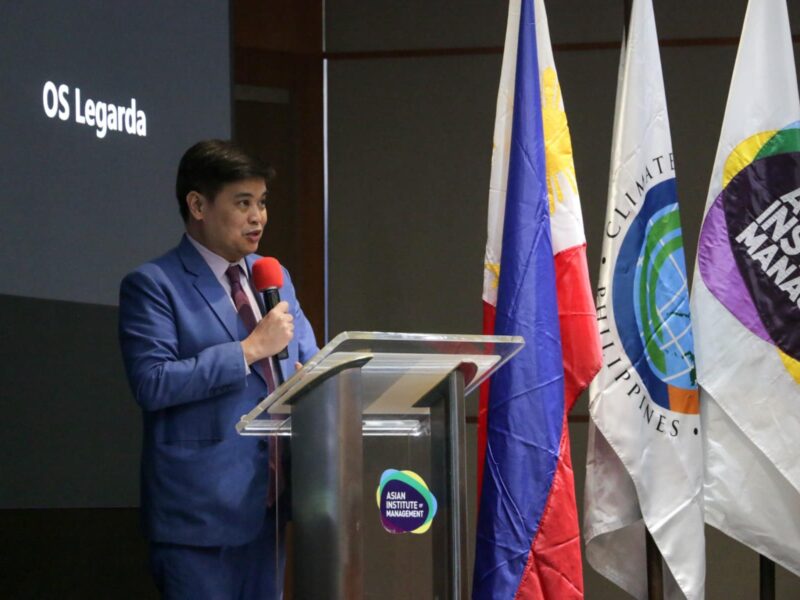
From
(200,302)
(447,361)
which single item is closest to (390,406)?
(447,361)

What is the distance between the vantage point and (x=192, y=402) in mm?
2477

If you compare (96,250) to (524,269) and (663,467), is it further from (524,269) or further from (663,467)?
(663,467)

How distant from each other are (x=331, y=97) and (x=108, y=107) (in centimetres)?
156

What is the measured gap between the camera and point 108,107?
3613 millimetres

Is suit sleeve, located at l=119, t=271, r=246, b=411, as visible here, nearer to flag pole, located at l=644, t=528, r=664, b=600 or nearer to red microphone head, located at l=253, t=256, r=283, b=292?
red microphone head, located at l=253, t=256, r=283, b=292

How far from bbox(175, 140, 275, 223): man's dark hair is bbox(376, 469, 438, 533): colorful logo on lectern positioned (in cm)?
87

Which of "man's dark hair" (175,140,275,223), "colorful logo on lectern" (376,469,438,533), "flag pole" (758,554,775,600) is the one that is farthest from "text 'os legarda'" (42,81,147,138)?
"flag pole" (758,554,775,600)

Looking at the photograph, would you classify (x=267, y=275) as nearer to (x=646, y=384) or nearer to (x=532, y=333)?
(x=532, y=333)

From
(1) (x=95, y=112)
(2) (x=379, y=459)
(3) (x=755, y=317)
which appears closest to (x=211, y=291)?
(2) (x=379, y=459)

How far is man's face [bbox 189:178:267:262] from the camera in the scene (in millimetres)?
2602

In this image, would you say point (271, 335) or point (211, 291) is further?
point (211, 291)

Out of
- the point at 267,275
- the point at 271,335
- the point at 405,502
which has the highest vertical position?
the point at 267,275

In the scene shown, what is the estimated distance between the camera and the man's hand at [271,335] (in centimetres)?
236

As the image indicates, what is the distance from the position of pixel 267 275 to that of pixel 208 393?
261mm
